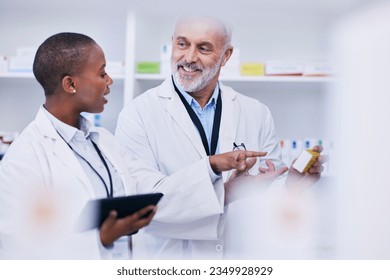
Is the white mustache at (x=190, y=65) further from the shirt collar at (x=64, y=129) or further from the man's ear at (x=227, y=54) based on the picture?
the shirt collar at (x=64, y=129)

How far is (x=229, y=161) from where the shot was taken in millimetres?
1779

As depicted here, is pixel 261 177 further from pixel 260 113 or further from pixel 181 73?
pixel 181 73

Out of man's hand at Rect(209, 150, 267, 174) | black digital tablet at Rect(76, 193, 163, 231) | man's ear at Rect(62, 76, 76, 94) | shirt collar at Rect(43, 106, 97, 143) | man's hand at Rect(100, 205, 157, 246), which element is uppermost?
man's ear at Rect(62, 76, 76, 94)

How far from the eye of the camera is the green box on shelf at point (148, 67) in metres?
1.92

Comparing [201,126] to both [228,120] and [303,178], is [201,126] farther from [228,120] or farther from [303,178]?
[303,178]

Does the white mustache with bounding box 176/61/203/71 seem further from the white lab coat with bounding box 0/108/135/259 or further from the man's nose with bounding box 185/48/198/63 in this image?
the white lab coat with bounding box 0/108/135/259

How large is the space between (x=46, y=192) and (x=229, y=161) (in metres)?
0.59

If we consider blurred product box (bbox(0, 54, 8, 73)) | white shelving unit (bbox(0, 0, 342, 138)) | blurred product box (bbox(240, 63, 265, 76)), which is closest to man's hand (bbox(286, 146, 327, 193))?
white shelving unit (bbox(0, 0, 342, 138))

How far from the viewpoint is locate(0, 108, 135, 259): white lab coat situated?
1.59 meters

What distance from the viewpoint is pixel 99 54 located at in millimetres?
1771

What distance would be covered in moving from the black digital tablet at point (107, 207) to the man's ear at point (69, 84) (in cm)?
35

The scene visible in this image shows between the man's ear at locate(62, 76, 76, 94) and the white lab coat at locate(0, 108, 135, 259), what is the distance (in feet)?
0.35

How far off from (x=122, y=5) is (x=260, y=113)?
0.63 meters

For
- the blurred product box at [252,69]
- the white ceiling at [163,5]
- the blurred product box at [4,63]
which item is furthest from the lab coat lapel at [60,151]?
the blurred product box at [252,69]
